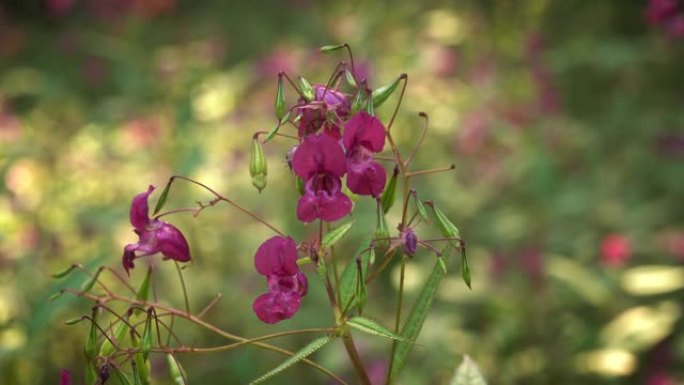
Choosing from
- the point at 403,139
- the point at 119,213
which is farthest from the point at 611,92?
the point at 119,213

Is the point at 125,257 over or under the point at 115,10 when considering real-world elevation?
under

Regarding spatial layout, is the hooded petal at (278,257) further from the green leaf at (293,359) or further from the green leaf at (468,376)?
the green leaf at (468,376)

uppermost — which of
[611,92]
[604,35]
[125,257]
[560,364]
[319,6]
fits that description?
[319,6]

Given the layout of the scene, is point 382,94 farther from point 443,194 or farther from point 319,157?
point 443,194

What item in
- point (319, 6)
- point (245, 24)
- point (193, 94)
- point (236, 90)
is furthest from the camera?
point (245, 24)

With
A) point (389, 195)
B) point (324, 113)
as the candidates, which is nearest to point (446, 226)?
point (389, 195)

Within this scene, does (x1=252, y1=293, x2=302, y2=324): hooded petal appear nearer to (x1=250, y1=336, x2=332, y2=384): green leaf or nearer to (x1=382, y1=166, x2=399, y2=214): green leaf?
Result: (x1=250, y1=336, x2=332, y2=384): green leaf

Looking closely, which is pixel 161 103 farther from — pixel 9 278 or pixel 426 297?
pixel 426 297
